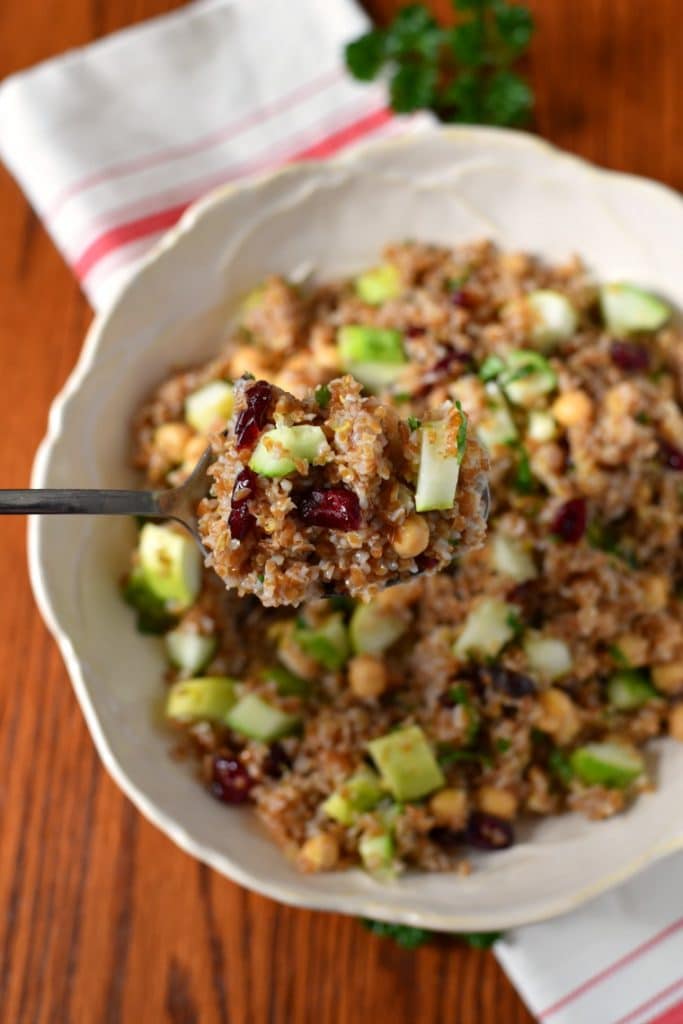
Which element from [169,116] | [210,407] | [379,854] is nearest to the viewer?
[379,854]

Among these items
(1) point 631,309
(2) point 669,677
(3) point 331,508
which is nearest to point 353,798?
(2) point 669,677

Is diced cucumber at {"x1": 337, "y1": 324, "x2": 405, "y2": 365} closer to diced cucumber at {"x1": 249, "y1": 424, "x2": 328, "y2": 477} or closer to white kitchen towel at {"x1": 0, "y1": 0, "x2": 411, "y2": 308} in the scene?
white kitchen towel at {"x1": 0, "y1": 0, "x2": 411, "y2": 308}

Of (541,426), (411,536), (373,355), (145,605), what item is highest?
(411,536)

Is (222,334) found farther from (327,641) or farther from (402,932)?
(402,932)

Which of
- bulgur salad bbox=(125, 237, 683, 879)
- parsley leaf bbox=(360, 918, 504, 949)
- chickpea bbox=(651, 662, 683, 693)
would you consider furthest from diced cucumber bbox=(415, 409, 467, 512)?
parsley leaf bbox=(360, 918, 504, 949)

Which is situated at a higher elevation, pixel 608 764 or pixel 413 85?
pixel 413 85

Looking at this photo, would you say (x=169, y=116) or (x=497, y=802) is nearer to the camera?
(x=497, y=802)

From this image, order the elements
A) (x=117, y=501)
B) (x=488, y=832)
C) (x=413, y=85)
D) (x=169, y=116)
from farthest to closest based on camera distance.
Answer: (x=169, y=116) < (x=413, y=85) < (x=488, y=832) < (x=117, y=501)
